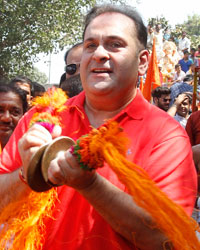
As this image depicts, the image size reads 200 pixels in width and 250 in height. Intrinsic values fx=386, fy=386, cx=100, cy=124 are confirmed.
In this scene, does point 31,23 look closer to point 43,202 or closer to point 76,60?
point 76,60

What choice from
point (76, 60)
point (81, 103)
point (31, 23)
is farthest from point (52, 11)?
point (81, 103)

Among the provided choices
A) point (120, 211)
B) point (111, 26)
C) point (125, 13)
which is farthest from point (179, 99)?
point (120, 211)

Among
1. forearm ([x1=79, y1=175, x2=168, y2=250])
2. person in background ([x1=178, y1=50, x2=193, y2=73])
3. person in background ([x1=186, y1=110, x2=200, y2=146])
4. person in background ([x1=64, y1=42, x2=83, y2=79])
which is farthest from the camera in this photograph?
person in background ([x1=178, y1=50, x2=193, y2=73])

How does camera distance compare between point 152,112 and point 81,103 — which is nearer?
point 152,112

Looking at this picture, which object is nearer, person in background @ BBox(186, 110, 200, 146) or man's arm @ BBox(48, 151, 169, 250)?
man's arm @ BBox(48, 151, 169, 250)

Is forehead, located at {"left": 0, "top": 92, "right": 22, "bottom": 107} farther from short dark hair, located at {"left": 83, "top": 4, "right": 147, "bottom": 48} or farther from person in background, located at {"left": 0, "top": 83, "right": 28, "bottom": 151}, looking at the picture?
short dark hair, located at {"left": 83, "top": 4, "right": 147, "bottom": 48}

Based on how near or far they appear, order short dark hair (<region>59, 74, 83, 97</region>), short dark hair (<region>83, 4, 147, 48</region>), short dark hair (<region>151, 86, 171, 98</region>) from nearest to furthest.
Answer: short dark hair (<region>83, 4, 147, 48</region>)
short dark hair (<region>59, 74, 83, 97</region>)
short dark hair (<region>151, 86, 171, 98</region>)

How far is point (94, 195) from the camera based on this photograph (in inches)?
61.2

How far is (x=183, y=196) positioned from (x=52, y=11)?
15293mm

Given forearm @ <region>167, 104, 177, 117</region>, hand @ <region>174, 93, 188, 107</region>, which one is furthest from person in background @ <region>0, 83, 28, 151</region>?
hand @ <region>174, 93, 188, 107</region>

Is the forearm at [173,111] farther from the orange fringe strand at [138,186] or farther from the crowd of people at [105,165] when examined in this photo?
the orange fringe strand at [138,186]

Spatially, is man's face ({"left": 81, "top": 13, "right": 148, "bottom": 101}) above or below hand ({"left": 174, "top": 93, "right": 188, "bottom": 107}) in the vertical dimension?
above

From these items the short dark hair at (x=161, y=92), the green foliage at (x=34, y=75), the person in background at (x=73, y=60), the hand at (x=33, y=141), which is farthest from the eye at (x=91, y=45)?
the green foliage at (x=34, y=75)

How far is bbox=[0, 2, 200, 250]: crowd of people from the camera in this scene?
1.59 metres
